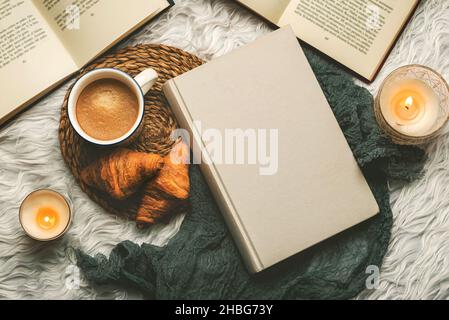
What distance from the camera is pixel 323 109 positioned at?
73cm

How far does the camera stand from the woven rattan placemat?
0.73 metres

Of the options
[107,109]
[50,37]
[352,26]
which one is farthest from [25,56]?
[352,26]

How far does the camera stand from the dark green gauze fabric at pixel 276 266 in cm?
72

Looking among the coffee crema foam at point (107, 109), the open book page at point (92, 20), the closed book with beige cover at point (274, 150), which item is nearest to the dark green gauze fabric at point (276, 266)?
the closed book with beige cover at point (274, 150)

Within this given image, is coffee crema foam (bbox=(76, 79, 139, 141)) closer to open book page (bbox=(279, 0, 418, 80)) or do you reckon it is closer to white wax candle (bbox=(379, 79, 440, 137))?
open book page (bbox=(279, 0, 418, 80))

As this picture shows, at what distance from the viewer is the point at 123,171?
692 millimetres

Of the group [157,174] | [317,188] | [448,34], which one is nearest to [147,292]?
[157,174]

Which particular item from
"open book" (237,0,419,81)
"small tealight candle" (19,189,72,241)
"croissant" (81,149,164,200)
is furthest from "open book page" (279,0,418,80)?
"small tealight candle" (19,189,72,241)

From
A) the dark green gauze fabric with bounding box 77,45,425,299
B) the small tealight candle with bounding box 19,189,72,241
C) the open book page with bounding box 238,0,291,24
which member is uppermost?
the open book page with bounding box 238,0,291,24

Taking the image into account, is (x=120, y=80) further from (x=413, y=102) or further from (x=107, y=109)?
(x=413, y=102)

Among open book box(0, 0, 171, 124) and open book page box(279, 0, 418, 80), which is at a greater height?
open book page box(279, 0, 418, 80)

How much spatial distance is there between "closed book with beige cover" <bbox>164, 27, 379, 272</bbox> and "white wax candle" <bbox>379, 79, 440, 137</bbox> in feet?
0.30

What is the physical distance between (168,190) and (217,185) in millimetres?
70

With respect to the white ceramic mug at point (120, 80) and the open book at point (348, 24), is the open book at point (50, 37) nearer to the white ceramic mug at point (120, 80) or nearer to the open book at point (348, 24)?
the white ceramic mug at point (120, 80)
